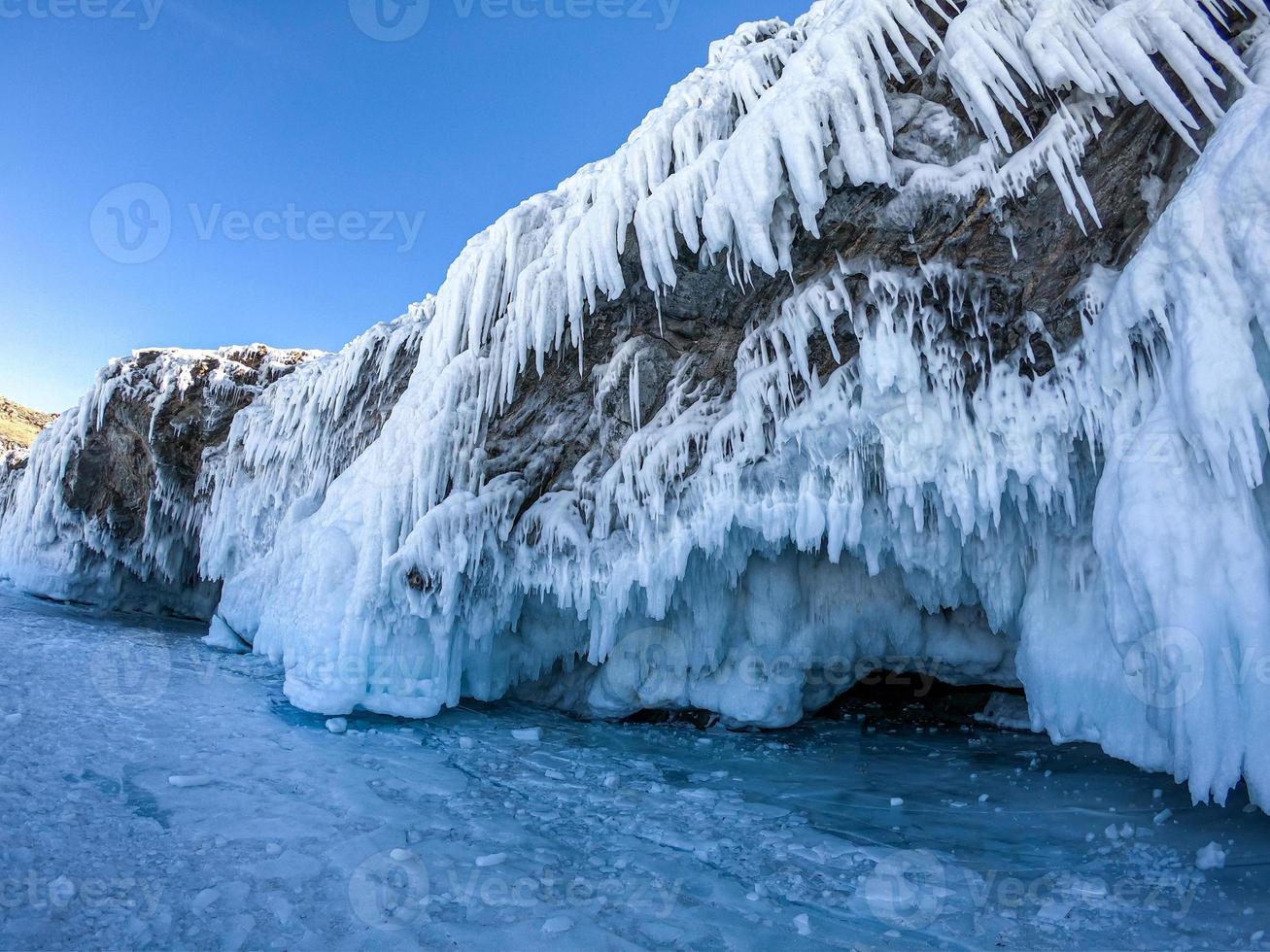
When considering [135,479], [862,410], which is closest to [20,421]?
[135,479]

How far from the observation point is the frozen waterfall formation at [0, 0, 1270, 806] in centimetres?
428

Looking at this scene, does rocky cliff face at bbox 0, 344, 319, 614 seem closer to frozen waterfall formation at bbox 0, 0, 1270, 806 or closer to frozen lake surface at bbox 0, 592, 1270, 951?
frozen waterfall formation at bbox 0, 0, 1270, 806

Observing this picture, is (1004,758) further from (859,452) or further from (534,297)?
(534,297)

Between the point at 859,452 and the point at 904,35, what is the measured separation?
3690 millimetres

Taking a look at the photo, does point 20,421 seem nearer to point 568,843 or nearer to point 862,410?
point 568,843

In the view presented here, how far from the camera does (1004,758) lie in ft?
22.4

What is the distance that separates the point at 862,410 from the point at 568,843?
434 centimetres

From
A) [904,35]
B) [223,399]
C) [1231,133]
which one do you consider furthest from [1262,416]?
[223,399]

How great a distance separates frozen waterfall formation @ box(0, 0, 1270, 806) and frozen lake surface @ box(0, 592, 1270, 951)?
2.66ft

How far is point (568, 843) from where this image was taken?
14.4 feet

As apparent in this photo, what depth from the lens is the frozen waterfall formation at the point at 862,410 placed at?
4277mm

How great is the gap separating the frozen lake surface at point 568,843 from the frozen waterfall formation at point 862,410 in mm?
810

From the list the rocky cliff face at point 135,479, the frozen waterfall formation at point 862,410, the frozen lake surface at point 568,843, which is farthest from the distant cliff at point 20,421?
the frozen lake surface at point 568,843

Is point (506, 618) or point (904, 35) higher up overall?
point (904, 35)
